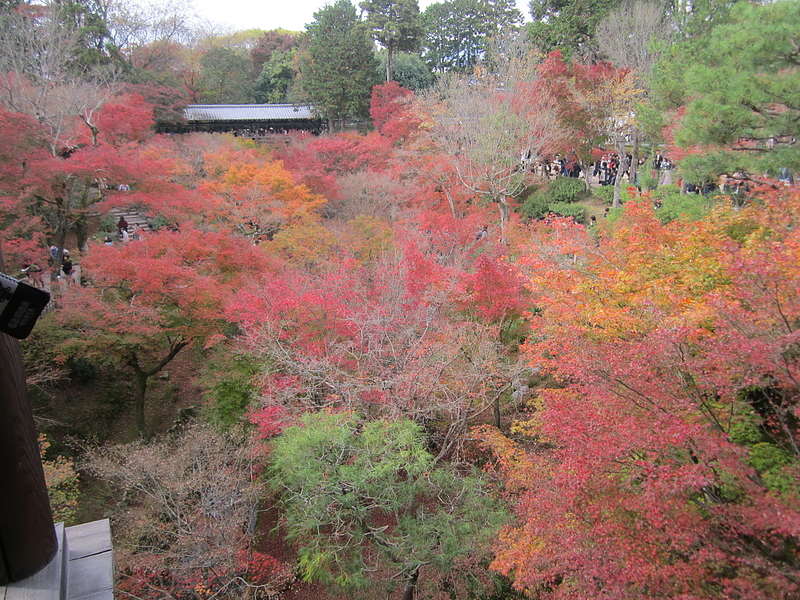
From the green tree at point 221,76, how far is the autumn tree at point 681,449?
112 feet

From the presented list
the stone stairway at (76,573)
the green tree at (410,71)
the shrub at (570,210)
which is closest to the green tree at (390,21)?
the green tree at (410,71)

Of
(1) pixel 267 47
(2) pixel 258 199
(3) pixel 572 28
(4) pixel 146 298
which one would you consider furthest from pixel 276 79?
(4) pixel 146 298

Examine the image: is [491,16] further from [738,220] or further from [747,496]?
[747,496]

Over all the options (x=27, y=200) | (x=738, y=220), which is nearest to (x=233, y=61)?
(x=27, y=200)

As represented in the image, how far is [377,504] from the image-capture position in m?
7.28

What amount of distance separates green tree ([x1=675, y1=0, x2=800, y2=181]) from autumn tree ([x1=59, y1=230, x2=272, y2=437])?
10761mm

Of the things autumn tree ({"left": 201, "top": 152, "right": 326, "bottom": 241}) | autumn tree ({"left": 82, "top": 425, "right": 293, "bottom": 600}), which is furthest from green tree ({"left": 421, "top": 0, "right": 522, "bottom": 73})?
autumn tree ({"left": 82, "top": 425, "right": 293, "bottom": 600})

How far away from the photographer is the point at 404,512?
8234 mm

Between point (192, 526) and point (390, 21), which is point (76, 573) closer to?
point (192, 526)

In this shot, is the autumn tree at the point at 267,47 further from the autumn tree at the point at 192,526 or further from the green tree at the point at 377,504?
the green tree at the point at 377,504

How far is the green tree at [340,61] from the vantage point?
96.0 ft

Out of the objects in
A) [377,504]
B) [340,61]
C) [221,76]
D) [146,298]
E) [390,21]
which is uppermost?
[390,21]

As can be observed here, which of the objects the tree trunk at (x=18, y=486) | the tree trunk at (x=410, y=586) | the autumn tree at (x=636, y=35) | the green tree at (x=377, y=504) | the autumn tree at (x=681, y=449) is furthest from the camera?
the autumn tree at (x=636, y=35)

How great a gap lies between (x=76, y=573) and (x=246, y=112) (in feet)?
112
